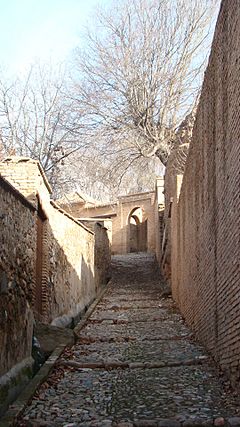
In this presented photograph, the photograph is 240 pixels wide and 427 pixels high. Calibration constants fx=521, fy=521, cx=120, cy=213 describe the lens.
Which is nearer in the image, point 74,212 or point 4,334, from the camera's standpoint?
point 4,334

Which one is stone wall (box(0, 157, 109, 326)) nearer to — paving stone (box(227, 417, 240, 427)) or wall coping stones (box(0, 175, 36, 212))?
wall coping stones (box(0, 175, 36, 212))

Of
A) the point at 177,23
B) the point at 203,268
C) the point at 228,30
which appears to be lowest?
the point at 203,268

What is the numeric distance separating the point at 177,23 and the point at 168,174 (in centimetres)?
608

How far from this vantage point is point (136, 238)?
31.8 metres

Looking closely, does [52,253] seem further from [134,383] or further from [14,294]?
[134,383]

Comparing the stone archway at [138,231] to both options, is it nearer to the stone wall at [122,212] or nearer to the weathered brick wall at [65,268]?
the stone wall at [122,212]

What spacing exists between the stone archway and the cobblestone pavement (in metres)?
20.0

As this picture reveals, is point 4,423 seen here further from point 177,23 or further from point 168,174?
point 177,23

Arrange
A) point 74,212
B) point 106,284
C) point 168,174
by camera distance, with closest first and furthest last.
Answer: point 168,174, point 106,284, point 74,212

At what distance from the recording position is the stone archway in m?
31.0

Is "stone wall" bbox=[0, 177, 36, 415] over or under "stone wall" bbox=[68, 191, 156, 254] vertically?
under

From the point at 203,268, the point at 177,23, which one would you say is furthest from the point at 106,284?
the point at 203,268

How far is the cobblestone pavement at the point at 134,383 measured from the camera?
4418 millimetres

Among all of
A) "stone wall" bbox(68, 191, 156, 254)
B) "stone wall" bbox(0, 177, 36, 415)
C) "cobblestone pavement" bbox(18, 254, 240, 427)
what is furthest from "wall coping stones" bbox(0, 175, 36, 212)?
"stone wall" bbox(68, 191, 156, 254)
